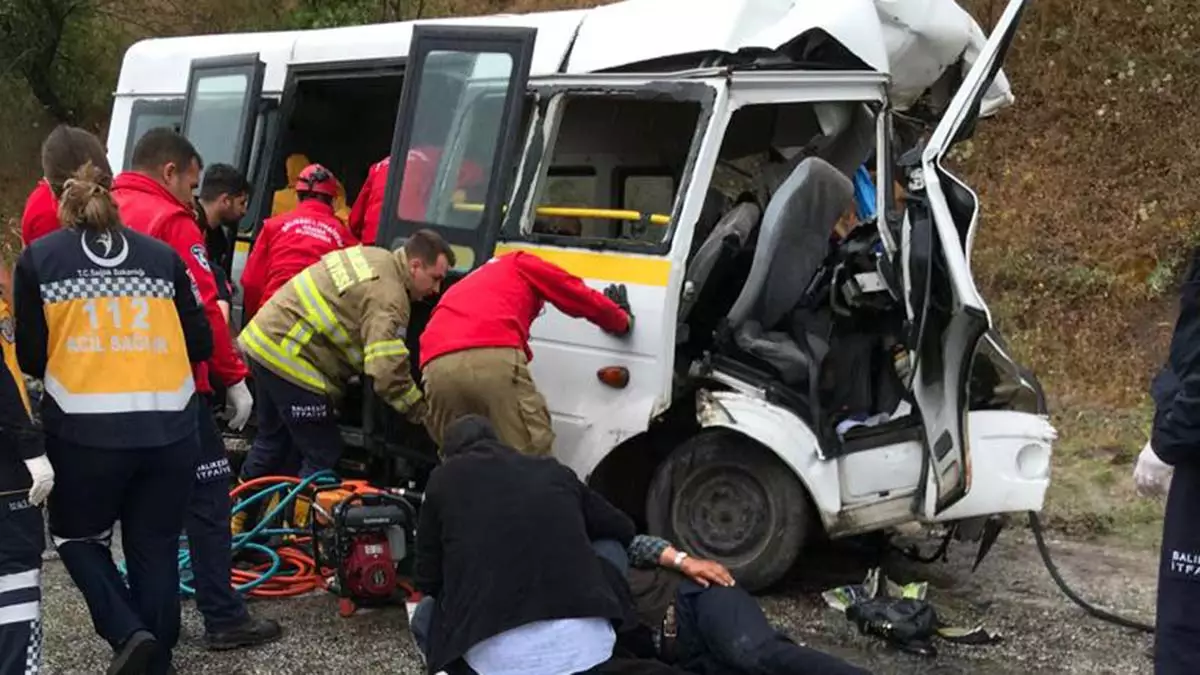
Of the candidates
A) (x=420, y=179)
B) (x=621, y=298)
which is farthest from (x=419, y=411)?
(x=420, y=179)

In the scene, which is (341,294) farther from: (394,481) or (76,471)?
(76,471)

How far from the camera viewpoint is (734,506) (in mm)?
4984

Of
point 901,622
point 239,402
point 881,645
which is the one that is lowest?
point 881,645

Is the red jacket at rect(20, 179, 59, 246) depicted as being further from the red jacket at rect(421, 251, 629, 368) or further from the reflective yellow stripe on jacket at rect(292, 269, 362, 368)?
the red jacket at rect(421, 251, 629, 368)

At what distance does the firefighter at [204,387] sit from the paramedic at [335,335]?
67cm

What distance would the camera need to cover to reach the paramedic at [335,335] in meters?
5.02

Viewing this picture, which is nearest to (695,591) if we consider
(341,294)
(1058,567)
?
(341,294)

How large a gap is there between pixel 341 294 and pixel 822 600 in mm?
2385

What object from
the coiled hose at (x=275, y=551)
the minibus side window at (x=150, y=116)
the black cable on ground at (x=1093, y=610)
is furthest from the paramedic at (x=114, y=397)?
the minibus side window at (x=150, y=116)

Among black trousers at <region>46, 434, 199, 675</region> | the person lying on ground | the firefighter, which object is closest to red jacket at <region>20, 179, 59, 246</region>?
the firefighter

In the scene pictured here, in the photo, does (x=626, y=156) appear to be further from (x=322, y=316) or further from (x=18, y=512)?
(x=18, y=512)

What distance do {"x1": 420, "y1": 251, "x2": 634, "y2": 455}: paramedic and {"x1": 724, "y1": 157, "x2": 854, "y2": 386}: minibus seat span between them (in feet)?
1.58

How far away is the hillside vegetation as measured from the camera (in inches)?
318

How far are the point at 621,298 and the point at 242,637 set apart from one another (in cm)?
192
